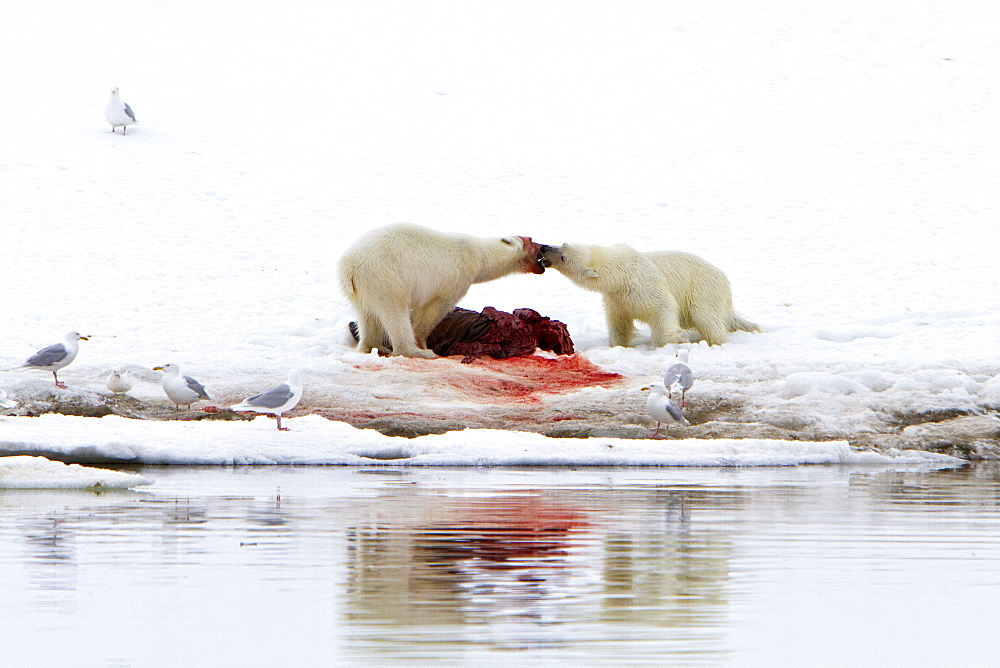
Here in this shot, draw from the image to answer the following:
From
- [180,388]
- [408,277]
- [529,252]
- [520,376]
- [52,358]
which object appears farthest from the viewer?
[529,252]

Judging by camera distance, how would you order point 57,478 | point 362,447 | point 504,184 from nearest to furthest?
point 57,478, point 362,447, point 504,184

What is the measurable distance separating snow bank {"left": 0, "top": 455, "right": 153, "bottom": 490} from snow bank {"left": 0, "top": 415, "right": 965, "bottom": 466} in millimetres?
883

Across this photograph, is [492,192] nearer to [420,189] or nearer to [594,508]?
[420,189]

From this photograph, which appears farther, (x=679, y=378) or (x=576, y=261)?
(x=576, y=261)

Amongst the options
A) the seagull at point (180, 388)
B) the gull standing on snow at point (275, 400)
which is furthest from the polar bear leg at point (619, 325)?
the gull standing on snow at point (275, 400)

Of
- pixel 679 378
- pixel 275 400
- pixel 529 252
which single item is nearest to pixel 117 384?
pixel 275 400

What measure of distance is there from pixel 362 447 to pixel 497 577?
4426mm

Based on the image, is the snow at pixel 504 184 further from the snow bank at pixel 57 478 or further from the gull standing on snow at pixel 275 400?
the snow bank at pixel 57 478

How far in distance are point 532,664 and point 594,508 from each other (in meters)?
3.02

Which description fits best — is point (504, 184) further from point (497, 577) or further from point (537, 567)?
point (497, 577)

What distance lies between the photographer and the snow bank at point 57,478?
21.9ft

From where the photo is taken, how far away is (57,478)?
6723mm

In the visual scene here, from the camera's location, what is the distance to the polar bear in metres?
14.2

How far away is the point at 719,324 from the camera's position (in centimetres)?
1468
